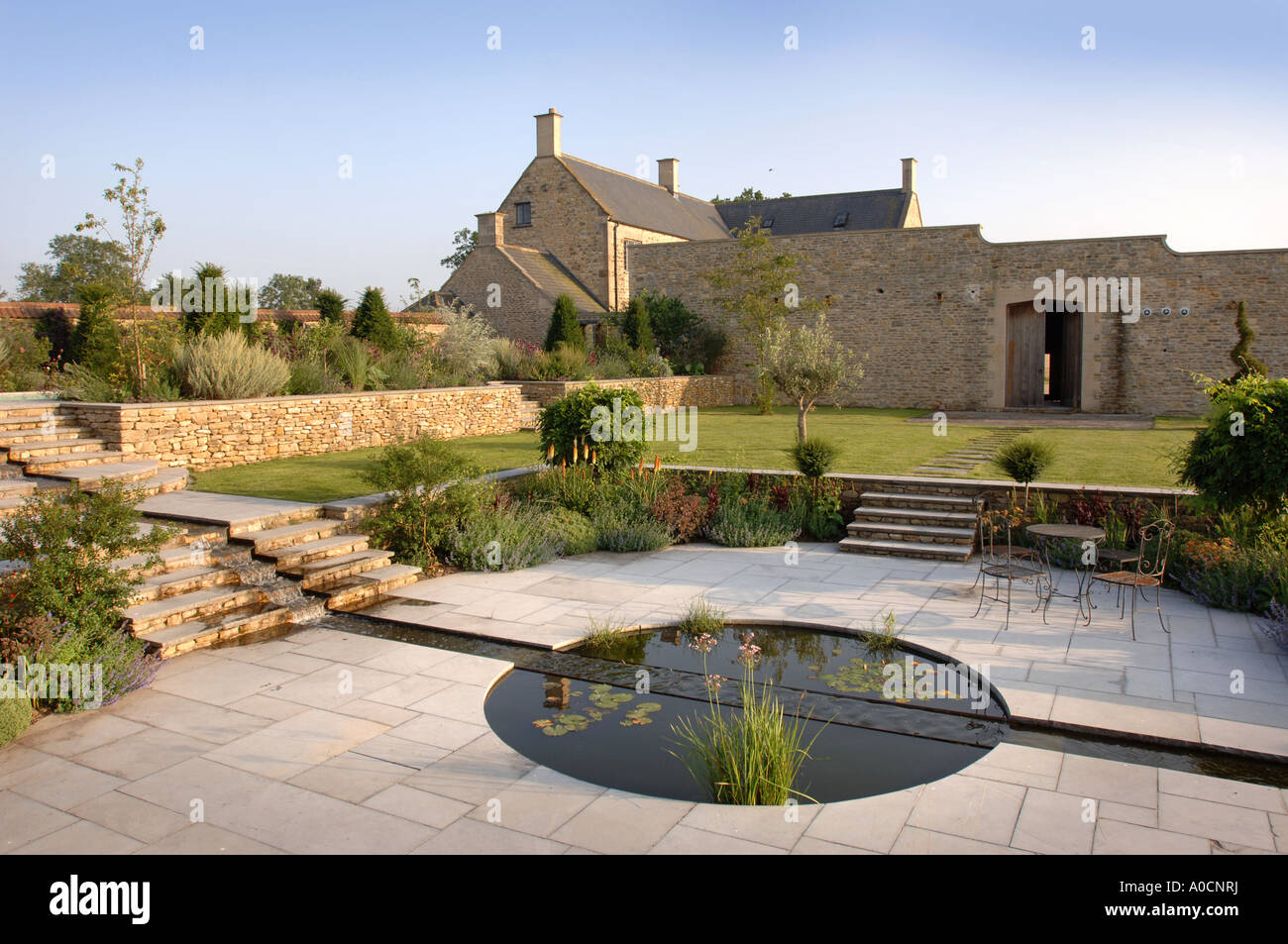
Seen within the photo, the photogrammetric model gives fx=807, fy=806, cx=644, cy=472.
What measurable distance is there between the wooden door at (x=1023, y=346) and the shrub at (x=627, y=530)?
→ 15.5m

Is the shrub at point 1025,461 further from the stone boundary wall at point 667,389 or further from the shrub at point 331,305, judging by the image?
the shrub at point 331,305

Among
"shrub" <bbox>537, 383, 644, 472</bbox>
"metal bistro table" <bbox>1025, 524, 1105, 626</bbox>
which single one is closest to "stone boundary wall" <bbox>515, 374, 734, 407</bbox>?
"shrub" <bbox>537, 383, 644, 472</bbox>

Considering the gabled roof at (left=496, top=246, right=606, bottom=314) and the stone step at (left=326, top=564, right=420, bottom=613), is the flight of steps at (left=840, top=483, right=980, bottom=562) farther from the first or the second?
the gabled roof at (left=496, top=246, right=606, bottom=314)

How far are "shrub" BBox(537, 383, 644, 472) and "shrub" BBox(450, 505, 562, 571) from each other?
1.38 meters

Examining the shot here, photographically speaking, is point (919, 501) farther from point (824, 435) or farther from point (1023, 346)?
point (1023, 346)

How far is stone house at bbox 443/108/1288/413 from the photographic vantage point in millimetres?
18734

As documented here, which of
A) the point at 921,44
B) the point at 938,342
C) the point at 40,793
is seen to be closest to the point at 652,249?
the point at 938,342

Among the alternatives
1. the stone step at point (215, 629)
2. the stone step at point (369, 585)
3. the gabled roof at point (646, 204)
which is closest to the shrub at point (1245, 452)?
the stone step at point (369, 585)

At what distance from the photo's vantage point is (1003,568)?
6.57 meters

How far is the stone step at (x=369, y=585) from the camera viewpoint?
21.4 ft
